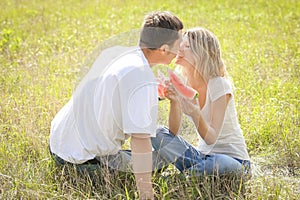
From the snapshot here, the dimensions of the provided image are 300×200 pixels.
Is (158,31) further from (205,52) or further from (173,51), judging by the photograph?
(205,52)

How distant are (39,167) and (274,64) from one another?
315 centimetres

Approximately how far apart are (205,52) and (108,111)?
Answer: 78 centimetres

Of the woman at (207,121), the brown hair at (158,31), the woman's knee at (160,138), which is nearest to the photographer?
the brown hair at (158,31)

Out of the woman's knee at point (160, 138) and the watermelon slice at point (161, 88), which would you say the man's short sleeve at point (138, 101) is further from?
the woman's knee at point (160, 138)

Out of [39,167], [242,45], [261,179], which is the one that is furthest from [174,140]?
[242,45]

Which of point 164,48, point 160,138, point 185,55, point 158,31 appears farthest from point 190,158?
point 158,31

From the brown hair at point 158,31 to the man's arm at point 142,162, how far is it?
53 cm

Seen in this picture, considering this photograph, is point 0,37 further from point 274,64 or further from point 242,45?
point 274,64

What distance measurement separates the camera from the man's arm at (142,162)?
9.49 ft

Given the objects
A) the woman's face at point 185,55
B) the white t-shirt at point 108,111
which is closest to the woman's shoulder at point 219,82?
the woman's face at point 185,55

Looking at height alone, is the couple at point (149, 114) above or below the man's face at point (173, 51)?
below

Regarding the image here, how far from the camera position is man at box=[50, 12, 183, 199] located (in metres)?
2.87

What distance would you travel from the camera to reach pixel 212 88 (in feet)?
11.0

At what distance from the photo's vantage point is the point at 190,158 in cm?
338
